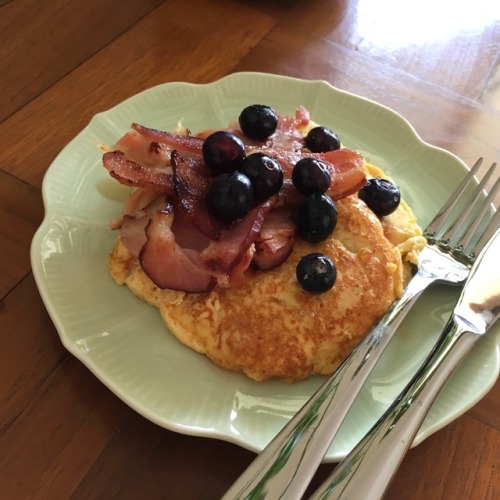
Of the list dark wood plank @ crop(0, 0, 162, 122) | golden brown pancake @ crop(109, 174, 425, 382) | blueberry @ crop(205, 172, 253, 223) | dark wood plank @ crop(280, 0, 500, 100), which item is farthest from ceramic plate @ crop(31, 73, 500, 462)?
dark wood plank @ crop(280, 0, 500, 100)

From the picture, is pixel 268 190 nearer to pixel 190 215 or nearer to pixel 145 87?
pixel 190 215

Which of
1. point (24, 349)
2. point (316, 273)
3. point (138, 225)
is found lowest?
point (24, 349)

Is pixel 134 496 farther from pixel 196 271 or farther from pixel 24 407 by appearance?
pixel 196 271

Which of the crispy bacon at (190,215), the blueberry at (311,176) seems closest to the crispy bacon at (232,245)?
the crispy bacon at (190,215)

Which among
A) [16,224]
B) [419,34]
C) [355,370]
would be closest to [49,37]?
[16,224]

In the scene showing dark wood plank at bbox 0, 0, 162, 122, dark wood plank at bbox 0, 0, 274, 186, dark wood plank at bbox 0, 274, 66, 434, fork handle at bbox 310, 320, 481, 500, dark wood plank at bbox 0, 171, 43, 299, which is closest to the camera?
fork handle at bbox 310, 320, 481, 500

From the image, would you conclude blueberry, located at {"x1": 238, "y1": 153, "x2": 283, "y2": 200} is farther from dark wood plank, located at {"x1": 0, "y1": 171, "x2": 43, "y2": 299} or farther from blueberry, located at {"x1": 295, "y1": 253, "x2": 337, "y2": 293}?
dark wood plank, located at {"x1": 0, "y1": 171, "x2": 43, "y2": 299}
